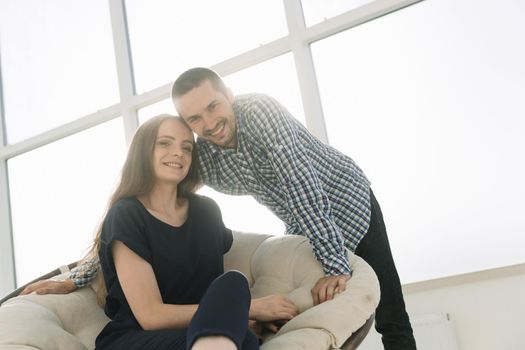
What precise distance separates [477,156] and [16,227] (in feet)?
11.4

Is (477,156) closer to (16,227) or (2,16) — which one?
(16,227)

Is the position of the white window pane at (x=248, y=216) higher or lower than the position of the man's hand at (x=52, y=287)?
higher

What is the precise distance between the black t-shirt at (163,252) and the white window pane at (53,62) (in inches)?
94.1

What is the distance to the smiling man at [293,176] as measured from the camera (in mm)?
1429

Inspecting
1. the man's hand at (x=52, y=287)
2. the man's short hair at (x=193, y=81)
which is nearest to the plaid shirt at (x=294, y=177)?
the man's short hair at (x=193, y=81)

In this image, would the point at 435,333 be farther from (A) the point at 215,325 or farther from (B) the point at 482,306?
(A) the point at 215,325

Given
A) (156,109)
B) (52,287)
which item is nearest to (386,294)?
(52,287)

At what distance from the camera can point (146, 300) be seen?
46.7 inches

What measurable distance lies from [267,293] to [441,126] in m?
1.37

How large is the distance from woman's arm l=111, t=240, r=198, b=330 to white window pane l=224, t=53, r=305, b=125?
1.72 m

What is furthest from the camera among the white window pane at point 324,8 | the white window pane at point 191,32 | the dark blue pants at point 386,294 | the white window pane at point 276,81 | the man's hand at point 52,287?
the white window pane at point 191,32

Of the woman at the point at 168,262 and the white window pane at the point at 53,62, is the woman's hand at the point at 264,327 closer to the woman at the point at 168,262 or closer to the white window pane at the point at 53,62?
the woman at the point at 168,262

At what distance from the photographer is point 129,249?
1.24 metres

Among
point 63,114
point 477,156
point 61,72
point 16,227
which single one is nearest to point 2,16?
point 61,72
